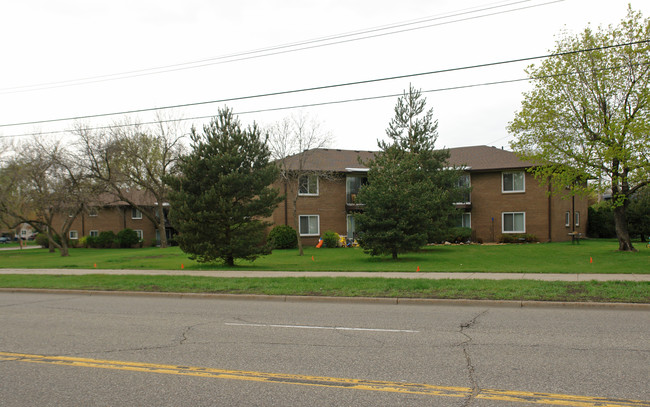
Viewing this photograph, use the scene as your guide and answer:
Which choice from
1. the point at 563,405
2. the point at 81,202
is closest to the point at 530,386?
the point at 563,405

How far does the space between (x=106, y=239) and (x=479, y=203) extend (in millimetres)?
34687

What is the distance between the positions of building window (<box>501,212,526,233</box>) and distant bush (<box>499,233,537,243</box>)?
1.77 ft

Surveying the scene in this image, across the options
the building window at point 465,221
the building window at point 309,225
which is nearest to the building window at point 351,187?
the building window at point 309,225

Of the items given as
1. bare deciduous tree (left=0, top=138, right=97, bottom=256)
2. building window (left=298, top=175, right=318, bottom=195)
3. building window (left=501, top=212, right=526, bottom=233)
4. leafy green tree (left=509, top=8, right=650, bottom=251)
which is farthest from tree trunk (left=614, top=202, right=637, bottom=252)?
bare deciduous tree (left=0, top=138, right=97, bottom=256)

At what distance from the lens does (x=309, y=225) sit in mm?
36125

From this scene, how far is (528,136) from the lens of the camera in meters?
25.4

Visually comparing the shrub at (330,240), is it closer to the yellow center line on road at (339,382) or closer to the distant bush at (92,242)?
the distant bush at (92,242)

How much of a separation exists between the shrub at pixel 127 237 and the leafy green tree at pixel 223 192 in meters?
29.5

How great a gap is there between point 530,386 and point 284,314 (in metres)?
5.81

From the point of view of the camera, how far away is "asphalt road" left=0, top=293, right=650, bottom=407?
494 centimetres

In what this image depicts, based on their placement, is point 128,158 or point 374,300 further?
point 128,158

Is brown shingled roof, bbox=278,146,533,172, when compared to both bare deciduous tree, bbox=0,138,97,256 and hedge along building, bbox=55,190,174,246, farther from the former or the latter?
hedge along building, bbox=55,190,174,246

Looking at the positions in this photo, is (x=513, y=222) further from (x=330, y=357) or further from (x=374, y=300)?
(x=330, y=357)

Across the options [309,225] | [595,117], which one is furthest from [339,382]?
[309,225]
